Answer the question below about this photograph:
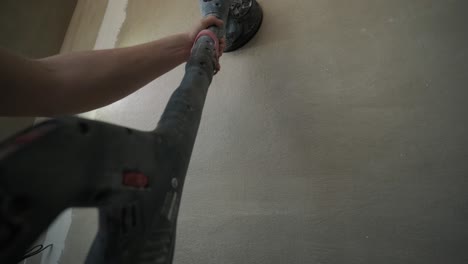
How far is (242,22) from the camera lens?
0.64m

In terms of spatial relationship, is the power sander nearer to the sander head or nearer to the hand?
the hand

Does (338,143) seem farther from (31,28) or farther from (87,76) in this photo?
(31,28)

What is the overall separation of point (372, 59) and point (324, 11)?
0.16 m

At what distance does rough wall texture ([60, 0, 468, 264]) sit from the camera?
396 mm

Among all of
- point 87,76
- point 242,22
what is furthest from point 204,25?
point 87,76

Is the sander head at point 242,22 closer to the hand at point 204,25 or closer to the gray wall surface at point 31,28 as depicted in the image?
the hand at point 204,25

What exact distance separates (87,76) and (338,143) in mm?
425

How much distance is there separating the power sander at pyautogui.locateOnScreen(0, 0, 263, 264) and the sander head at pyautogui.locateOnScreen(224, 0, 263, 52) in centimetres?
37

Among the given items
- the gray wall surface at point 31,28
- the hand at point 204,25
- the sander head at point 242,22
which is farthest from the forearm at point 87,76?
the gray wall surface at point 31,28

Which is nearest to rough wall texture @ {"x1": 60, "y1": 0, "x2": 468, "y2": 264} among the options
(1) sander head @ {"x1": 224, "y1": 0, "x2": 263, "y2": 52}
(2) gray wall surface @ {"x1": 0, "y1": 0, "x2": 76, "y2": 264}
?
(1) sander head @ {"x1": 224, "y1": 0, "x2": 263, "y2": 52}

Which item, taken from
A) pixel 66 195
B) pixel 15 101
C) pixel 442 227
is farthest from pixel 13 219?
pixel 442 227

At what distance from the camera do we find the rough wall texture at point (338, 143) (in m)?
0.40

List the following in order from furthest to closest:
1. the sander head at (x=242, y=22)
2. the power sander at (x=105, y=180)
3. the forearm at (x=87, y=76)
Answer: the sander head at (x=242, y=22)
the forearm at (x=87, y=76)
the power sander at (x=105, y=180)

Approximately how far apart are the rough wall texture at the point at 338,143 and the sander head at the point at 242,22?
0.03m
